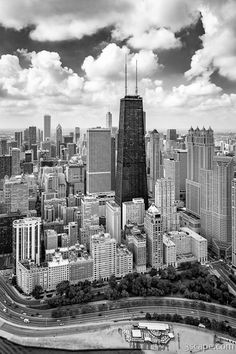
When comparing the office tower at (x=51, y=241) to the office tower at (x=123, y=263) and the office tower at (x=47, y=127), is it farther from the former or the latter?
the office tower at (x=47, y=127)

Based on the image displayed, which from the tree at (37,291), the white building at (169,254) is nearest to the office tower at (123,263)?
the white building at (169,254)

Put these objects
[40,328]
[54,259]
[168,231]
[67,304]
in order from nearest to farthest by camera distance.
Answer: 1. [40,328]
2. [67,304]
3. [54,259]
4. [168,231]

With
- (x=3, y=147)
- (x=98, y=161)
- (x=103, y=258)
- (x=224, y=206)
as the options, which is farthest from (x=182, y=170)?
(x=3, y=147)

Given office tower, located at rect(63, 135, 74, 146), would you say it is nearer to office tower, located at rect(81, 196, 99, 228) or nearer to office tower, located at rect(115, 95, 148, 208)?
office tower, located at rect(115, 95, 148, 208)

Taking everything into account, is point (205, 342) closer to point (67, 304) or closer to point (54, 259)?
point (67, 304)

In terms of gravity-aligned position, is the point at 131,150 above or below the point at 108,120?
below

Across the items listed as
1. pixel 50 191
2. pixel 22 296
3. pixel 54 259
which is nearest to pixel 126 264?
pixel 54 259

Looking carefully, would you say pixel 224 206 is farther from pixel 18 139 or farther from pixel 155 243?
pixel 18 139

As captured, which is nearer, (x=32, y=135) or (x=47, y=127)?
(x=32, y=135)
